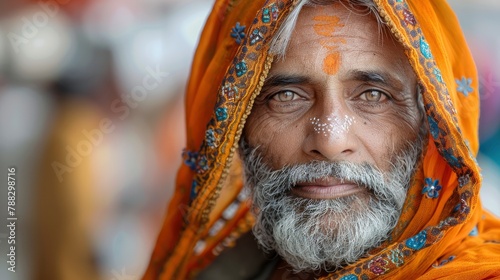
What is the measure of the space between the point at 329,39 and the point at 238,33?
1.10 ft

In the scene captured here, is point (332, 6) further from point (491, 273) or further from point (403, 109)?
point (491, 273)

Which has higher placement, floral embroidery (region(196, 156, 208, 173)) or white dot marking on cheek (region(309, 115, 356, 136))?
white dot marking on cheek (region(309, 115, 356, 136))

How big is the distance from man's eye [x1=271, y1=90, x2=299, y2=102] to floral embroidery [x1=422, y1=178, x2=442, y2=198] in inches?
19.8

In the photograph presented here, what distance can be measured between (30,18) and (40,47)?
29cm

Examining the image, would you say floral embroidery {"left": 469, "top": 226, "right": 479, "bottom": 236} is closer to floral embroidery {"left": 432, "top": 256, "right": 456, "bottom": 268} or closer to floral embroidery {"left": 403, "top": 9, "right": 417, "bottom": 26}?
floral embroidery {"left": 432, "top": 256, "right": 456, "bottom": 268}

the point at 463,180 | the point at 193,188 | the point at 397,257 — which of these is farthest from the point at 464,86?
the point at 193,188

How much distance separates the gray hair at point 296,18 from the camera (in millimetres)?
2146

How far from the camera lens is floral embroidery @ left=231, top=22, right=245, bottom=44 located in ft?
7.56

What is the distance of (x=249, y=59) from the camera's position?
7.24ft

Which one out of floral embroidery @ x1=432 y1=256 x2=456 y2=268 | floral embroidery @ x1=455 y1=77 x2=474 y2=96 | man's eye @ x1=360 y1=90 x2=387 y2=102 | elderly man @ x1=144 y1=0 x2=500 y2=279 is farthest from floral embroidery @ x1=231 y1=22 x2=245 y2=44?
floral embroidery @ x1=432 y1=256 x2=456 y2=268

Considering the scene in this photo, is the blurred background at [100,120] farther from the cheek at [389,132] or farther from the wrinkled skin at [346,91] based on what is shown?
the cheek at [389,132]

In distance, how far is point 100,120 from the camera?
4285mm

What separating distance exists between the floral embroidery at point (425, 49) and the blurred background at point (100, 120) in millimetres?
2288

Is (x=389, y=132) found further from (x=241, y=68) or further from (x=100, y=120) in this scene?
(x=100, y=120)
